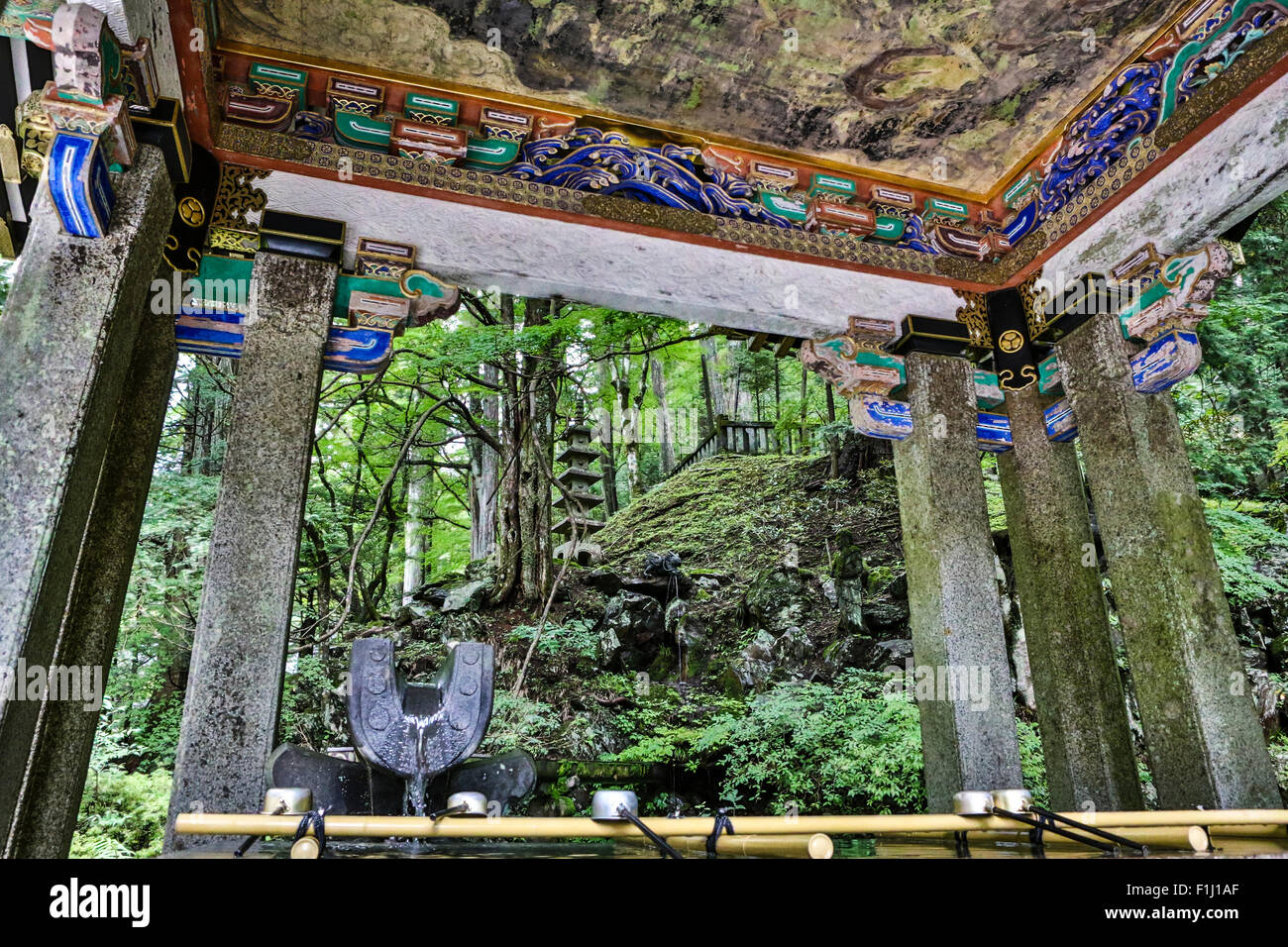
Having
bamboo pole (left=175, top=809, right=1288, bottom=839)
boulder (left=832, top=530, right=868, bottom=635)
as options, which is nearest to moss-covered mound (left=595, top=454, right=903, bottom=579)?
boulder (left=832, top=530, right=868, bottom=635)

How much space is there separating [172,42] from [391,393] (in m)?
10.1

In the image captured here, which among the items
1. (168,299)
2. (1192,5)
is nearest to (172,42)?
(168,299)

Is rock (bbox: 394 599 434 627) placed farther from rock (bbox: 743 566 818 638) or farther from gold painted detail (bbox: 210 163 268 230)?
gold painted detail (bbox: 210 163 268 230)

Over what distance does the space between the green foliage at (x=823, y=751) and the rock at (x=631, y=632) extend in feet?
5.09

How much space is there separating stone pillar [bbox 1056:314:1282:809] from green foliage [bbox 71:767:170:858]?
26.2 ft

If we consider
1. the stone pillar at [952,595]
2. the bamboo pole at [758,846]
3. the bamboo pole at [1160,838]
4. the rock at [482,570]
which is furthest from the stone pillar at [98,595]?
the rock at [482,570]

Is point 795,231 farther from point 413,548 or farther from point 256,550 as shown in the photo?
point 413,548

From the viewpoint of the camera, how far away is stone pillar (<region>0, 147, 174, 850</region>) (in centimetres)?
280

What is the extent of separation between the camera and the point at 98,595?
4.10 meters

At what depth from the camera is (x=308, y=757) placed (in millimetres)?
3240

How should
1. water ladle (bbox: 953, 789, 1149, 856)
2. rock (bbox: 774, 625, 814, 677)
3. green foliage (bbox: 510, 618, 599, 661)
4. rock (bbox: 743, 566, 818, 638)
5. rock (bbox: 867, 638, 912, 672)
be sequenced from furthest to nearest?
rock (bbox: 743, 566, 818, 638) < rock (bbox: 774, 625, 814, 677) < green foliage (bbox: 510, 618, 599, 661) < rock (bbox: 867, 638, 912, 672) < water ladle (bbox: 953, 789, 1149, 856)
